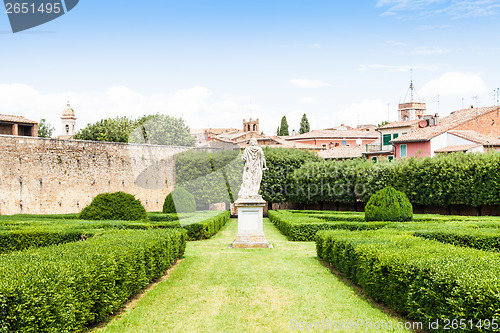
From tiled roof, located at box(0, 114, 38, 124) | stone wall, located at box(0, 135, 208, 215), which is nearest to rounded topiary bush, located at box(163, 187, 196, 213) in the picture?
stone wall, located at box(0, 135, 208, 215)

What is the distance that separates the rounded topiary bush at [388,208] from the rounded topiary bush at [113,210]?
880 centimetres

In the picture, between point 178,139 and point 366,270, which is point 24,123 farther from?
point 366,270

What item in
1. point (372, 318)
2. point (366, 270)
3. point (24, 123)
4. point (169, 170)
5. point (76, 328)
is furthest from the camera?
point (169, 170)

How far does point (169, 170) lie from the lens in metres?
36.5

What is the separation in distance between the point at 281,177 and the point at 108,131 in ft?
84.3

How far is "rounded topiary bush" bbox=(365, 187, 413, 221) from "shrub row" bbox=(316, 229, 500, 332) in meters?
9.22

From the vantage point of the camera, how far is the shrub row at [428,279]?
4.46 meters

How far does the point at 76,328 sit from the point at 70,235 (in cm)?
695

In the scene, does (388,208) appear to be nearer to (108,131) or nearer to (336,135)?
(108,131)

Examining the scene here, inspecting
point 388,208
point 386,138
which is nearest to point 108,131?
point 386,138

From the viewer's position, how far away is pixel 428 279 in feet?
17.6

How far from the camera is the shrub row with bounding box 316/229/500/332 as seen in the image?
14.6 ft

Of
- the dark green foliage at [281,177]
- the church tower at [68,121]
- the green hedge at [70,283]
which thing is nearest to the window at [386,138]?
the dark green foliage at [281,177]

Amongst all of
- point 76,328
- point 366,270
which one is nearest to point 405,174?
point 366,270
